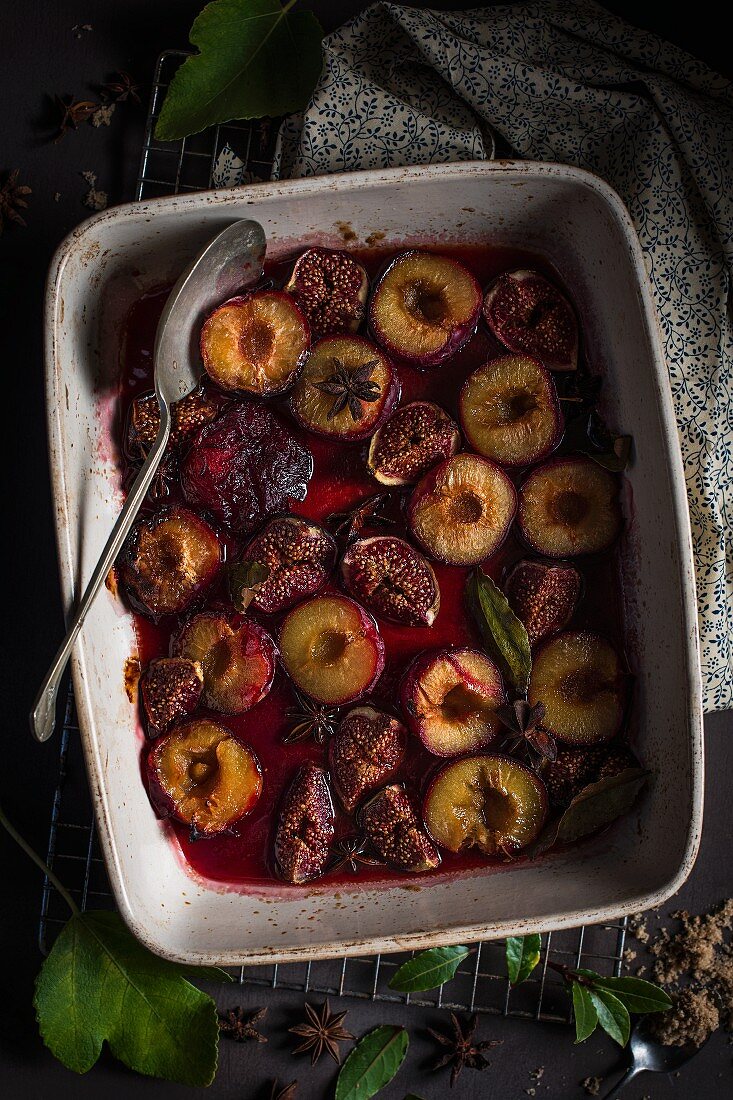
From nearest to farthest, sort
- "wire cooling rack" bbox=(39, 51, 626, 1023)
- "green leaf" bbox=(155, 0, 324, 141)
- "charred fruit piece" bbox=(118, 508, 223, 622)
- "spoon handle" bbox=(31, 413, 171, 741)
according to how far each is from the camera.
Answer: "spoon handle" bbox=(31, 413, 171, 741) < "green leaf" bbox=(155, 0, 324, 141) < "charred fruit piece" bbox=(118, 508, 223, 622) < "wire cooling rack" bbox=(39, 51, 626, 1023)

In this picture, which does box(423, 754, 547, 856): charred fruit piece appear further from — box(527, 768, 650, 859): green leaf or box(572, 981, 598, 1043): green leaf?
box(572, 981, 598, 1043): green leaf

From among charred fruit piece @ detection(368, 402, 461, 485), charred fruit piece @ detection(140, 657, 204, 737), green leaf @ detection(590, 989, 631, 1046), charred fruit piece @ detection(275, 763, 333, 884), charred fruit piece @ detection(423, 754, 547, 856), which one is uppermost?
charred fruit piece @ detection(368, 402, 461, 485)

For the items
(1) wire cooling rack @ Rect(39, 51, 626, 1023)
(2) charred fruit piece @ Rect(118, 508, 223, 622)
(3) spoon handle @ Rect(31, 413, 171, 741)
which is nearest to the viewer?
(3) spoon handle @ Rect(31, 413, 171, 741)

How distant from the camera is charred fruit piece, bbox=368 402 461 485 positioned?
215 centimetres

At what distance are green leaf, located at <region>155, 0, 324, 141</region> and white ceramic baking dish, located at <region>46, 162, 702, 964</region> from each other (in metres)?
0.27

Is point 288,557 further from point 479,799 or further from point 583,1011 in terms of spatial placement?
point 583,1011

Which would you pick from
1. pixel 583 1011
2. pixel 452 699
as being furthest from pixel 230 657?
pixel 583 1011

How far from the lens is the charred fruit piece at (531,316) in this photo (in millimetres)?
2180

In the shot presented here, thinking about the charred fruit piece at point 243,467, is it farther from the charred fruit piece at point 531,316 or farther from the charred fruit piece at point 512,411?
the charred fruit piece at point 531,316

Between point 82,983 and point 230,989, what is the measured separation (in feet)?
1.26

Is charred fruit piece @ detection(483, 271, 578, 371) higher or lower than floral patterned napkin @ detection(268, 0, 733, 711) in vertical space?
lower

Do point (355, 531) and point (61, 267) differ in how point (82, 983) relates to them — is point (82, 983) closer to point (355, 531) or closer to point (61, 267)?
point (355, 531)

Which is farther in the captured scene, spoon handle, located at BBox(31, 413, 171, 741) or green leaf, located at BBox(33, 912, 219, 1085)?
green leaf, located at BBox(33, 912, 219, 1085)

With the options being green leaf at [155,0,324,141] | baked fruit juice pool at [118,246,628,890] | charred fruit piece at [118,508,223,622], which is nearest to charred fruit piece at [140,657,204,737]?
baked fruit juice pool at [118,246,628,890]
